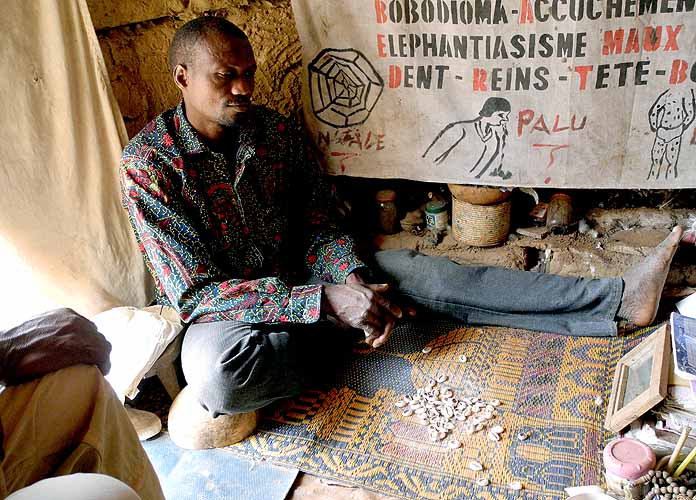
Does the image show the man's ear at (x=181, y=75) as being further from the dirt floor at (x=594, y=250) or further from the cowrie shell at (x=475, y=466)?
the cowrie shell at (x=475, y=466)

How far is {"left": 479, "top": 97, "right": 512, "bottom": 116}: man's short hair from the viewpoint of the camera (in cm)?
230

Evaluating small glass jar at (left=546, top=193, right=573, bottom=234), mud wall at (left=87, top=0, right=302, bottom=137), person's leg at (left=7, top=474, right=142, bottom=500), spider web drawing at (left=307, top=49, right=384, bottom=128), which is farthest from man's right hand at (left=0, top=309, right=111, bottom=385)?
small glass jar at (left=546, top=193, right=573, bottom=234)

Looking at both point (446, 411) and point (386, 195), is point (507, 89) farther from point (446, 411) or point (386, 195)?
point (446, 411)

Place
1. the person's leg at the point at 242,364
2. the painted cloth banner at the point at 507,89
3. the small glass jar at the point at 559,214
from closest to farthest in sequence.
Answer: the person's leg at the point at 242,364 → the painted cloth banner at the point at 507,89 → the small glass jar at the point at 559,214

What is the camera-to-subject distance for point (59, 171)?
2129 mm

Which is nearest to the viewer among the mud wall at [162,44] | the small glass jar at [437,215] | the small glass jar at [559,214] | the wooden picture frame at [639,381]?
the wooden picture frame at [639,381]

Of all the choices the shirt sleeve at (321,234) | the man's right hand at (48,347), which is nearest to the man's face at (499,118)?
the shirt sleeve at (321,234)

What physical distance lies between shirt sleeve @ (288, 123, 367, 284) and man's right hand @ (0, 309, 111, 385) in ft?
3.18

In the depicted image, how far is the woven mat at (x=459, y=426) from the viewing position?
170 centimetres

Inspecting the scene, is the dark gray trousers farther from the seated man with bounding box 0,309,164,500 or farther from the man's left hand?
the seated man with bounding box 0,309,164,500

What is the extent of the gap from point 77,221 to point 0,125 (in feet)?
1.41

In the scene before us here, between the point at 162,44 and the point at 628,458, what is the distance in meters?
2.32

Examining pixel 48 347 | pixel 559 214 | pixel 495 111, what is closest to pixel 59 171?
pixel 48 347

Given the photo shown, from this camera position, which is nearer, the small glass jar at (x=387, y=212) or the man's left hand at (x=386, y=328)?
the man's left hand at (x=386, y=328)
